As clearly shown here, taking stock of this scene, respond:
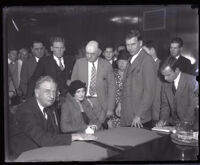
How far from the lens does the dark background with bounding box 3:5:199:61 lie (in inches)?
94.4

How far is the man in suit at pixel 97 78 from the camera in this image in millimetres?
2463

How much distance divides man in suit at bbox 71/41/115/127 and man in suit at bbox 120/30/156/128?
175mm

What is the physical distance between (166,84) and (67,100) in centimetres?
111

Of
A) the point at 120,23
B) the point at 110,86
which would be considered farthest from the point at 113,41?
the point at 110,86

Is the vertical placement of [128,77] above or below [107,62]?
below

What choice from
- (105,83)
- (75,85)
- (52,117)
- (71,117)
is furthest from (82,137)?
(105,83)

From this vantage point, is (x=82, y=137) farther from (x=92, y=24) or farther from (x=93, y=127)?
(x=92, y=24)

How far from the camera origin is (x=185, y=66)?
245 centimetres

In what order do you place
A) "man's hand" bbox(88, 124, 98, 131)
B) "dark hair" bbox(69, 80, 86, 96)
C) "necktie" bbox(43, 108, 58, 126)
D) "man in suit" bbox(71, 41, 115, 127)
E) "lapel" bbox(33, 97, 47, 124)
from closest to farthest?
1. "lapel" bbox(33, 97, 47, 124)
2. "necktie" bbox(43, 108, 58, 126)
3. "man's hand" bbox(88, 124, 98, 131)
4. "dark hair" bbox(69, 80, 86, 96)
5. "man in suit" bbox(71, 41, 115, 127)

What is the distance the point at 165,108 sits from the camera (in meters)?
2.48

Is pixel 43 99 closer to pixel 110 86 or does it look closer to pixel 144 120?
pixel 110 86

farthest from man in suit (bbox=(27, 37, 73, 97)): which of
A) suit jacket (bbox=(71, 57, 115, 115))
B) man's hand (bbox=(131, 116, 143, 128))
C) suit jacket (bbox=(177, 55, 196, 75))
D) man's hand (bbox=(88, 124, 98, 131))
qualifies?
suit jacket (bbox=(177, 55, 196, 75))

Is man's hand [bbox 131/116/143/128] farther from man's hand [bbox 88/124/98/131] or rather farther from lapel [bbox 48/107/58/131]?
lapel [bbox 48/107/58/131]

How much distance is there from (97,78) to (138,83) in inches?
18.4
